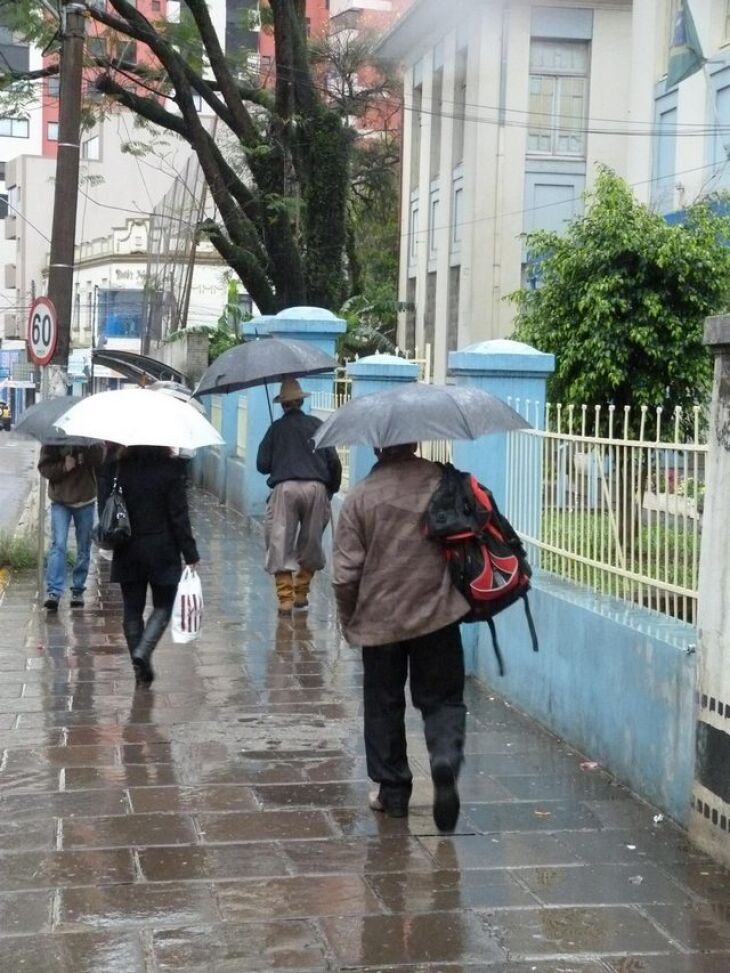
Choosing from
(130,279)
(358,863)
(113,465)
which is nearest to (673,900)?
(358,863)

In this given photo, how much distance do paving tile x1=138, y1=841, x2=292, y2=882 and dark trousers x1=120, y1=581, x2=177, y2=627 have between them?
10.5 ft

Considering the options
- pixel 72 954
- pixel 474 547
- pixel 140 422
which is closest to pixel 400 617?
pixel 474 547

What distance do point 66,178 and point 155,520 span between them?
633 cm

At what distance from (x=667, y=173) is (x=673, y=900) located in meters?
20.8

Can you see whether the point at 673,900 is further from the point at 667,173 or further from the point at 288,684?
the point at 667,173

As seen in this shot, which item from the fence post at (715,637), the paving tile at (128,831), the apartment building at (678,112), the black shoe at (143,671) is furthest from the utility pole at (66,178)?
the apartment building at (678,112)

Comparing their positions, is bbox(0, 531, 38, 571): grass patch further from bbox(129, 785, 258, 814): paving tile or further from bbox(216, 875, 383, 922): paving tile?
bbox(216, 875, 383, 922): paving tile

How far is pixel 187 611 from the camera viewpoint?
8.27 meters

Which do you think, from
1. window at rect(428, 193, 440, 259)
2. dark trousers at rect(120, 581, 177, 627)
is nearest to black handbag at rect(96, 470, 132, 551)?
dark trousers at rect(120, 581, 177, 627)

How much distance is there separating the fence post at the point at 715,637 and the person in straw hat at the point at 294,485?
5.57 meters

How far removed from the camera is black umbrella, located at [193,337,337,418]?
418 inches

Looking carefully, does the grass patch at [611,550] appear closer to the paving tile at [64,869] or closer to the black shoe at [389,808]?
the black shoe at [389,808]

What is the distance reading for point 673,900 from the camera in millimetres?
5102

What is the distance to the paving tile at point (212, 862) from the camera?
5277mm
